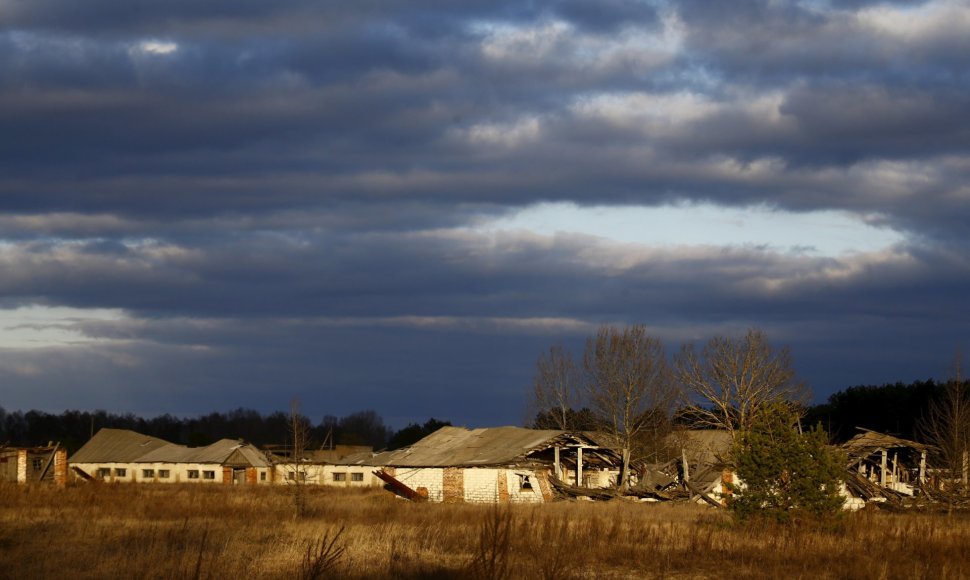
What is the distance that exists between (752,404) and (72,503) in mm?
40452

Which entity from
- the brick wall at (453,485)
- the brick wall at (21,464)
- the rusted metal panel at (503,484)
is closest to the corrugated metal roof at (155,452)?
the brick wall at (21,464)

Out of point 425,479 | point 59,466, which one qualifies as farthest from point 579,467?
point 59,466

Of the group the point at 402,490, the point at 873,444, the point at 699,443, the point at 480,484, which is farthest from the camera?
the point at 699,443

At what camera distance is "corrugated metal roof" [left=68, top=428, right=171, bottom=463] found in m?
86.5

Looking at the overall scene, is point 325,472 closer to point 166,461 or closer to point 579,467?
point 166,461

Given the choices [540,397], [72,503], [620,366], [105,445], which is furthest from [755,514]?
[105,445]

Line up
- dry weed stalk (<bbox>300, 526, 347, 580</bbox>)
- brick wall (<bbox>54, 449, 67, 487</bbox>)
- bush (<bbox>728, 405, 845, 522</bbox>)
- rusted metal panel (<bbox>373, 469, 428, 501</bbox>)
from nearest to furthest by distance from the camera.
A: dry weed stalk (<bbox>300, 526, 347, 580</bbox>) < bush (<bbox>728, 405, 845, 522</bbox>) < rusted metal panel (<bbox>373, 469, 428, 501</bbox>) < brick wall (<bbox>54, 449, 67, 487</bbox>)

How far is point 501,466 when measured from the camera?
167ft

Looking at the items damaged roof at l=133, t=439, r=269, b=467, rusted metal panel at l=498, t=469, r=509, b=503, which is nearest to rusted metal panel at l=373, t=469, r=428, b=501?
rusted metal panel at l=498, t=469, r=509, b=503

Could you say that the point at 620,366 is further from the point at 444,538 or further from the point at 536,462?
the point at 444,538

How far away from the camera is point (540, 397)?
87062 millimetres

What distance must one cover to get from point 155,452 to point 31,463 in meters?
22.9

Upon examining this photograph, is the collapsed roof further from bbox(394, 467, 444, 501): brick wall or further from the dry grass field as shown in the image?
the dry grass field

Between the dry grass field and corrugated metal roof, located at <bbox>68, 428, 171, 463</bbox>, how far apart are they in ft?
177
